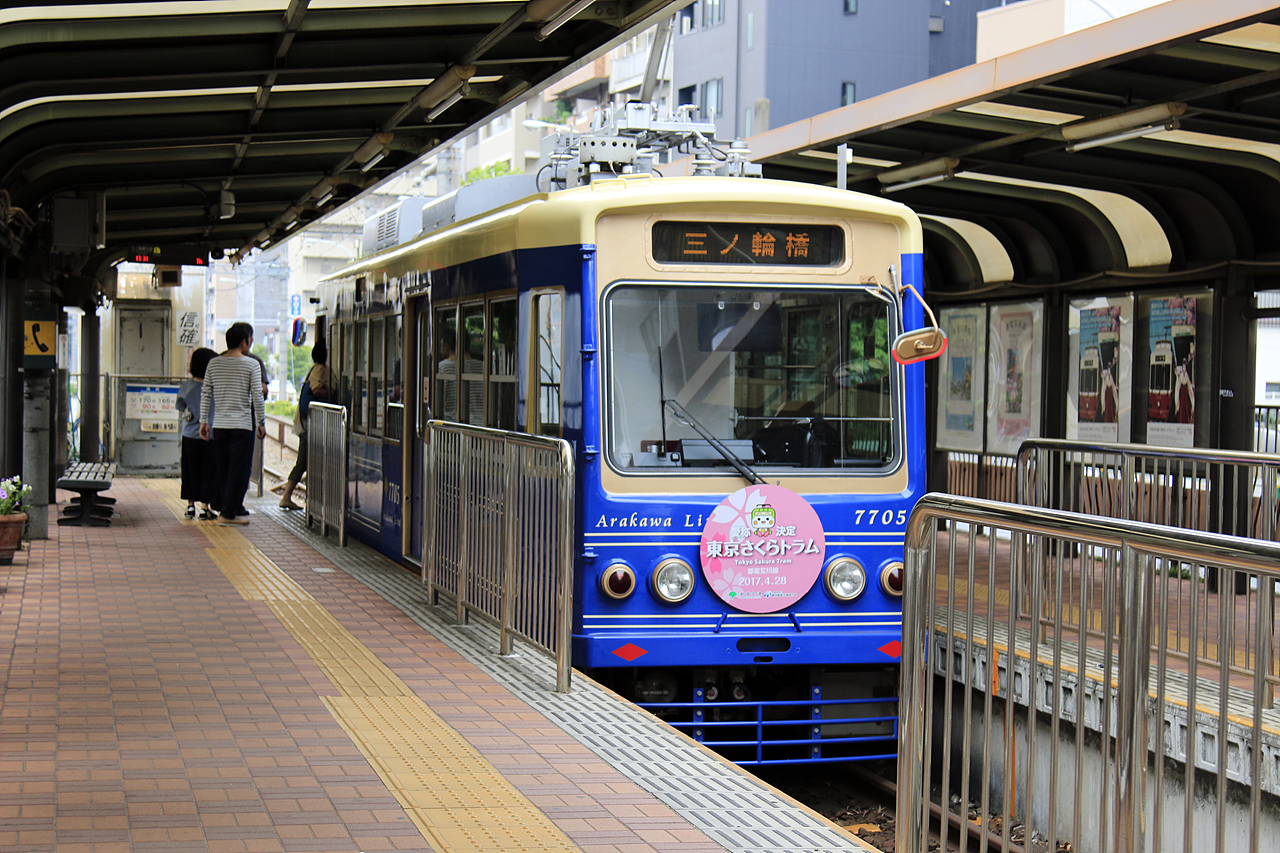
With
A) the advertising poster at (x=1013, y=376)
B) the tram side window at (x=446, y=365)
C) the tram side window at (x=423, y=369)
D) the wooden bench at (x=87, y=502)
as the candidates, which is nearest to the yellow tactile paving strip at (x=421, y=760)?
the tram side window at (x=446, y=365)

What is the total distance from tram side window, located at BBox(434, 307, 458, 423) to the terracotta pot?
3232 millimetres

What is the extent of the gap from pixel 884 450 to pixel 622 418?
4.86 feet

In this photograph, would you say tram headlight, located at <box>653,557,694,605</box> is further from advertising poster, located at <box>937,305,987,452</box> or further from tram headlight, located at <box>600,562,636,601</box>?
advertising poster, located at <box>937,305,987,452</box>

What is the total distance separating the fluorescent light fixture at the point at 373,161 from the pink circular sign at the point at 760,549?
5189 mm

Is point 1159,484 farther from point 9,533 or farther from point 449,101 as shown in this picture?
point 9,533

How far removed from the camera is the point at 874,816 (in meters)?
7.66

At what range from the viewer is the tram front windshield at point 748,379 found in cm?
744

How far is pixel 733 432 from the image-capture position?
7.52 meters

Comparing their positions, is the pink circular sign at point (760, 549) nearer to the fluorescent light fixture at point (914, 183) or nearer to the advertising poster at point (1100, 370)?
the fluorescent light fixture at point (914, 183)

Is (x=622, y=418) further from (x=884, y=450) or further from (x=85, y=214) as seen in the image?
(x=85, y=214)

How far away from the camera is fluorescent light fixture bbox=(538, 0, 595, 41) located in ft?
22.3

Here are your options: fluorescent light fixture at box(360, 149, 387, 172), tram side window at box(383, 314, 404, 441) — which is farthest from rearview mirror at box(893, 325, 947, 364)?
fluorescent light fixture at box(360, 149, 387, 172)

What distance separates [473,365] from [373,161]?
3.45 meters

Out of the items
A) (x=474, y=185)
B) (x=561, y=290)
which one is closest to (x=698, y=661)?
(x=561, y=290)
